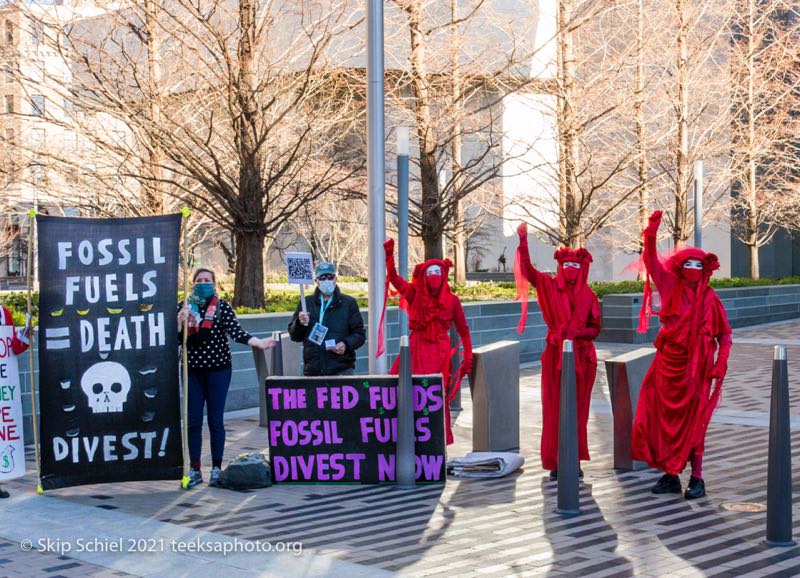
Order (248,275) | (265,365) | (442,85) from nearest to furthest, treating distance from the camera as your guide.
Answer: (265,365), (248,275), (442,85)

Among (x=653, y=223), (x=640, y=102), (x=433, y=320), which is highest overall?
(x=640, y=102)

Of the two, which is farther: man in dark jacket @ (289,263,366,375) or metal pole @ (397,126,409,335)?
metal pole @ (397,126,409,335)

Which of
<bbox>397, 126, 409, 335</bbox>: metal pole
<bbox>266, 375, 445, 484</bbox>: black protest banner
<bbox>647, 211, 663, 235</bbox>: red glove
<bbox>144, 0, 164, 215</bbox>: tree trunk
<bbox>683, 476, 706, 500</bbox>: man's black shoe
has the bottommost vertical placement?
<bbox>683, 476, 706, 500</bbox>: man's black shoe

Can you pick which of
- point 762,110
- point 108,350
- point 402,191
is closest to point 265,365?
point 402,191

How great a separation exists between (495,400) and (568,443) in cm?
258

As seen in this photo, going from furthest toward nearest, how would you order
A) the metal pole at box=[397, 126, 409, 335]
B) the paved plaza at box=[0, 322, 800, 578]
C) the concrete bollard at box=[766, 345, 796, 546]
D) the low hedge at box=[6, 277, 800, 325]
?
the low hedge at box=[6, 277, 800, 325] → the metal pole at box=[397, 126, 409, 335] → the concrete bollard at box=[766, 345, 796, 546] → the paved plaza at box=[0, 322, 800, 578]

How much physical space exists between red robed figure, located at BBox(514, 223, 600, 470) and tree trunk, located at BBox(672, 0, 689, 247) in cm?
1522

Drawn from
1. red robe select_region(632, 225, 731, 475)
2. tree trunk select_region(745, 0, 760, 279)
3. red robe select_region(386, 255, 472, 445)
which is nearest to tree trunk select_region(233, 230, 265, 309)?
red robe select_region(386, 255, 472, 445)

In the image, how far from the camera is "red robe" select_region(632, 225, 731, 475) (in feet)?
27.2

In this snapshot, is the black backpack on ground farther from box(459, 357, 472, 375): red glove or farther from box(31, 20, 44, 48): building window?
box(31, 20, 44, 48): building window

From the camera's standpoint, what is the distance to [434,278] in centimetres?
1005

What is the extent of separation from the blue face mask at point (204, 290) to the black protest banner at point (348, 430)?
0.81m

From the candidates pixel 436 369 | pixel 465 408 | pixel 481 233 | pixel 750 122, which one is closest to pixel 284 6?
pixel 465 408

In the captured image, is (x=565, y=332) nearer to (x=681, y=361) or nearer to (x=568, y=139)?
(x=681, y=361)
